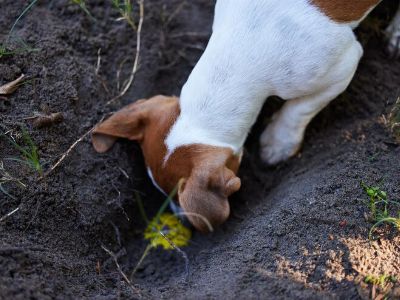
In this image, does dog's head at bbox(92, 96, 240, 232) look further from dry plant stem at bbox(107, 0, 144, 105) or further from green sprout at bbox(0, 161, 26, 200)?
green sprout at bbox(0, 161, 26, 200)

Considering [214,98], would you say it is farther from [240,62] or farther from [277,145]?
[277,145]

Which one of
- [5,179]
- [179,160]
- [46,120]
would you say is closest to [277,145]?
[179,160]

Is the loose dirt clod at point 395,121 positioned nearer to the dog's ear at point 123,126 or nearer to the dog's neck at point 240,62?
the dog's neck at point 240,62

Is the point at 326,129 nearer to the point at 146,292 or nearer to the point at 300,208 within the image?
the point at 300,208

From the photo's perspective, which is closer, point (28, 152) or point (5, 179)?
point (5, 179)

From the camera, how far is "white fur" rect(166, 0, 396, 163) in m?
3.03

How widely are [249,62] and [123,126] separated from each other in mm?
839

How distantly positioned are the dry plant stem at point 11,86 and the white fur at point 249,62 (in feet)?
3.29

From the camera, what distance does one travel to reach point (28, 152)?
311cm

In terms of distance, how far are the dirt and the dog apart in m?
0.33

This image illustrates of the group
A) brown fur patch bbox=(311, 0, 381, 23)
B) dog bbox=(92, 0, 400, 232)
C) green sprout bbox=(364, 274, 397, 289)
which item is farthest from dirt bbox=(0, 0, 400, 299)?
brown fur patch bbox=(311, 0, 381, 23)

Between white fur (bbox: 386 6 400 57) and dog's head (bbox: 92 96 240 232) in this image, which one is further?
white fur (bbox: 386 6 400 57)

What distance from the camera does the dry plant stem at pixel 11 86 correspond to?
3182 mm

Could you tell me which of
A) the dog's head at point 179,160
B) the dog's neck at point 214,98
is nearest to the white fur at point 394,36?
the dog's neck at point 214,98
